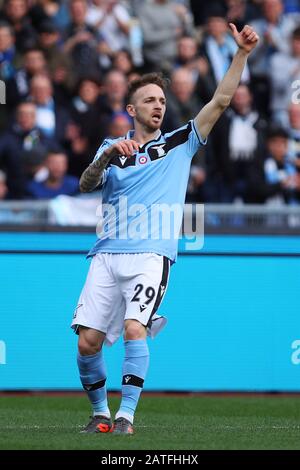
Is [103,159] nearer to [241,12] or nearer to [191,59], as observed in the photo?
[191,59]

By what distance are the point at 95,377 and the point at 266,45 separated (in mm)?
8395

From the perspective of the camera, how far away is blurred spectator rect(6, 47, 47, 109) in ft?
45.4

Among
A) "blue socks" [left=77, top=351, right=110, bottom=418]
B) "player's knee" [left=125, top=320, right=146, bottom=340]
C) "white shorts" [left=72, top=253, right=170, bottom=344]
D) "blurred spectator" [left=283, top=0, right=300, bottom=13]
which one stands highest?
"blurred spectator" [left=283, top=0, right=300, bottom=13]

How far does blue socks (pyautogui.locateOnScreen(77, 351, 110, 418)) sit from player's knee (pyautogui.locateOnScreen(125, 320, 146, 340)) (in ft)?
1.25

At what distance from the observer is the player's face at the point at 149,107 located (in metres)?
7.57

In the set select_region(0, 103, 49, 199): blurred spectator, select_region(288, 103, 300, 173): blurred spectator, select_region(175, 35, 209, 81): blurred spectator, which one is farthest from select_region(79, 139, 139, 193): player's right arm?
select_region(175, 35, 209, 81): blurred spectator

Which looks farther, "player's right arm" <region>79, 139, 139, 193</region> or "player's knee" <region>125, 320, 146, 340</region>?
"player's knee" <region>125, 320, 146, 340</region>

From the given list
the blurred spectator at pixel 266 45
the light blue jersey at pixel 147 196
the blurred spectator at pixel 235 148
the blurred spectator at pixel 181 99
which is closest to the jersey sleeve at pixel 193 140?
the light blue jersey at pixel 147 196

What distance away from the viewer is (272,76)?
48.4ft

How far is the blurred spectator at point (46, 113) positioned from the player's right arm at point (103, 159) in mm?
6197

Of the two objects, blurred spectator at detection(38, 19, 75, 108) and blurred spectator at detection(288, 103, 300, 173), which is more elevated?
blurred spectator at detection(38, 19, 75, 108)

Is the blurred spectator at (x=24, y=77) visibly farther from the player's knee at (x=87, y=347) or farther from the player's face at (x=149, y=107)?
the player's knee at (x=87, y=347)

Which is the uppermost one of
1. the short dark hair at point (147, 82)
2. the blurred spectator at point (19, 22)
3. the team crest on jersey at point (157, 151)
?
the blurred spectator at point (19, 22)

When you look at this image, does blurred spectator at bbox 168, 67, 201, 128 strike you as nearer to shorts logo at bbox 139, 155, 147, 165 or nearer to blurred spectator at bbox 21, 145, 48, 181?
blurred spectator at bbox 21, 145, 48, 181
